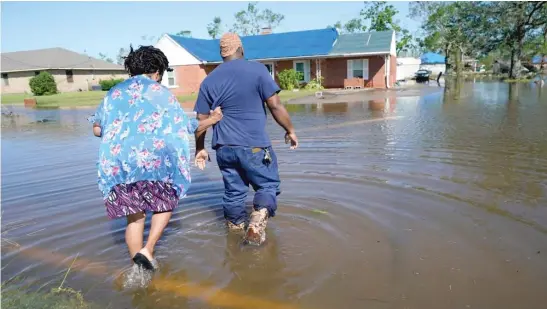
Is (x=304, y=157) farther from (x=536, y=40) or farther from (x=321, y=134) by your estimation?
(x=536, y=40)

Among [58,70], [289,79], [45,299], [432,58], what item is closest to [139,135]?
[45,299]

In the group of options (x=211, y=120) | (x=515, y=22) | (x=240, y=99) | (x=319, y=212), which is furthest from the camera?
(x=515, y=22)

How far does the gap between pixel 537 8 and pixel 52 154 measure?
3881cm

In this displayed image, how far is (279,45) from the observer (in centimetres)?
3534

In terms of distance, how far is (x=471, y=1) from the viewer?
42.1 m

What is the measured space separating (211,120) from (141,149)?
0.70 m

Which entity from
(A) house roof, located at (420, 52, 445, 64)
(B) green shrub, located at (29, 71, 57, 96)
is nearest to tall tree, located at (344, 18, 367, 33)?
(A) house roof, located at (420, 52, 445, 64)

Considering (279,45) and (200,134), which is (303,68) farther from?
(200,134)

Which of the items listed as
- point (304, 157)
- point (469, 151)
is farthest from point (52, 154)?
point (469, 151)

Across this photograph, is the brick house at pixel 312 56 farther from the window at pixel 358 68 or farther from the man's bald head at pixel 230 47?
the man's bald head at pixel 230 47

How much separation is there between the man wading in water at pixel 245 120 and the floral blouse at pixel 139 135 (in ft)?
1.89

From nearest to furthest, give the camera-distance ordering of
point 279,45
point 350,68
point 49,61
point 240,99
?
point 240,99, point 350,68, point 279,45, point 49,61

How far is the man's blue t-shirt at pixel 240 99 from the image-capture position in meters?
3.90

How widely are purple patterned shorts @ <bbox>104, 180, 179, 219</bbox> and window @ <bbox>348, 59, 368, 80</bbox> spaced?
30058mm
